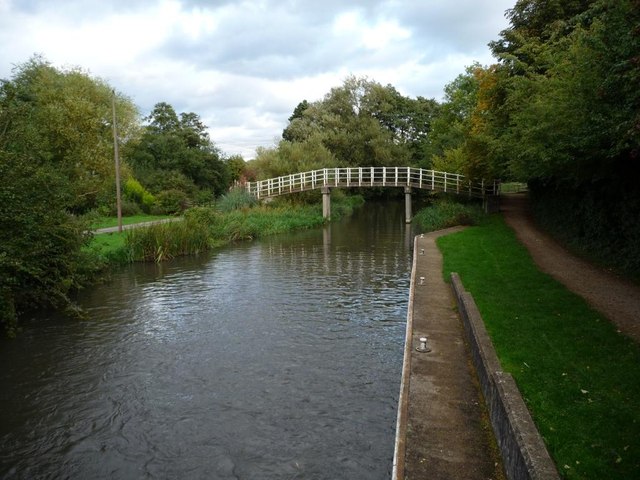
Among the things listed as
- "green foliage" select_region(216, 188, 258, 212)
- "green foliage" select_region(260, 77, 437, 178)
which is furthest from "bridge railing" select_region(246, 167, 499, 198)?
"green foliage" select_region(260, 77, 437, 178)

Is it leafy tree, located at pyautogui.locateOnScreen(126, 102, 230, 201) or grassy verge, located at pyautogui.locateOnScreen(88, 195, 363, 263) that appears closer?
grassy verge, located at pyautogui.locateOnScreen(88, 195, 363, 263)

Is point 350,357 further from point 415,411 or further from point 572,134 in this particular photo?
point 572,134

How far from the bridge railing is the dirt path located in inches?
546

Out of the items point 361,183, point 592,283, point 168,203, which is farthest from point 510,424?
point 168,203

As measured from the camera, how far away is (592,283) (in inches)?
487

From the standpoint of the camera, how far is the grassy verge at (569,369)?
514 centimetres

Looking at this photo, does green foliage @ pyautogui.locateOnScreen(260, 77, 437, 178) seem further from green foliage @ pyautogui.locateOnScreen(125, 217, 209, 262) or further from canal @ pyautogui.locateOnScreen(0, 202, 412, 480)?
canal @ pyautogui.locateOnScreen(0, 202, 412, 480)

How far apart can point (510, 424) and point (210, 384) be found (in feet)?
18.1

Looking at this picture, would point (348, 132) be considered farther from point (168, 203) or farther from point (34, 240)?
point (34, 240)

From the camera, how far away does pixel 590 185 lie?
653 inches

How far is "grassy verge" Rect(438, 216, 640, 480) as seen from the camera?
5141 mm

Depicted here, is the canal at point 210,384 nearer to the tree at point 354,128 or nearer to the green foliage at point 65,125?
the green foliage at point 65,125

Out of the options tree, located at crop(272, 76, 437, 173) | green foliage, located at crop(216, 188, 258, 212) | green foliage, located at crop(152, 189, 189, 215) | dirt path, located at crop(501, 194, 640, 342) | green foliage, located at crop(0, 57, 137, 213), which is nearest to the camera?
dirt path, located at crop(501, 194, 640, 342)

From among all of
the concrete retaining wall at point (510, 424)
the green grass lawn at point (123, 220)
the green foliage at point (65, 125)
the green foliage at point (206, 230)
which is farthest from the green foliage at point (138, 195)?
the concrete retaining wall at point (510, 424)
